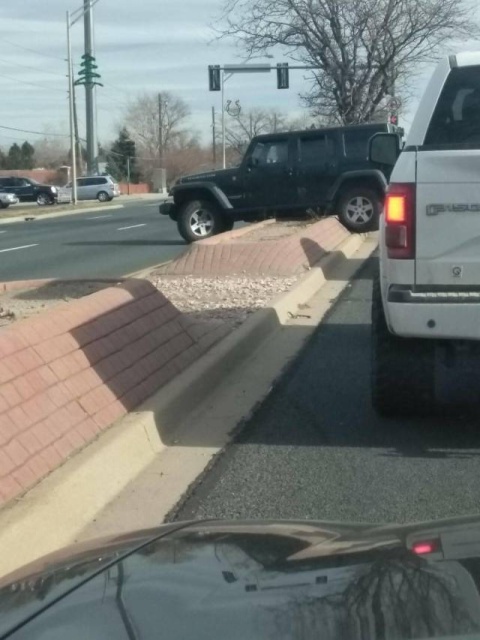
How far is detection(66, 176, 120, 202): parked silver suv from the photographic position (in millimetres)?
63219

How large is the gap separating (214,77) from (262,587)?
3671cm

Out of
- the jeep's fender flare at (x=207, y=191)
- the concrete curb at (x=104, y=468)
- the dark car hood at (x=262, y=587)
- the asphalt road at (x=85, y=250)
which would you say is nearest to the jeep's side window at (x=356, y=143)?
the jeep's fender flare at (x=207, y=191)

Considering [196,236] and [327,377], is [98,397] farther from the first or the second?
[196,236]

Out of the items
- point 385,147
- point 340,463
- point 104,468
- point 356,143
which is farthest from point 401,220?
point 356,143

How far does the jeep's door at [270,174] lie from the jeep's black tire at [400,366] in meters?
14.3

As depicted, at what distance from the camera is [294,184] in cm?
2083

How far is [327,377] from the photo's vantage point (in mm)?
8523

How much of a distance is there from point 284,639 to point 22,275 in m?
15.9

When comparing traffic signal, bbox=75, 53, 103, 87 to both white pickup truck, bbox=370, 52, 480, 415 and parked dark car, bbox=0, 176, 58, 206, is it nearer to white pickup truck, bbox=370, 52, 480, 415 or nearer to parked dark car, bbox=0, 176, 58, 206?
parked dark car, bbox=0, 176, 58, 206

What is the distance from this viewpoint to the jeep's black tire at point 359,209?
20422mm

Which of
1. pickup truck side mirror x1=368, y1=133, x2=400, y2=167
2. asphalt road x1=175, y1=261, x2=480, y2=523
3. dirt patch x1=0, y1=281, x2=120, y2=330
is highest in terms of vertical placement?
pickup truck side mirror x1=368, y1=133, x2=400, y2=167

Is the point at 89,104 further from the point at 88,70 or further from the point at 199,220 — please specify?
the point at 199,220

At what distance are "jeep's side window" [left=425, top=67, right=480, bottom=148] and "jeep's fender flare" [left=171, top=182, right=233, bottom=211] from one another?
14.7 metres

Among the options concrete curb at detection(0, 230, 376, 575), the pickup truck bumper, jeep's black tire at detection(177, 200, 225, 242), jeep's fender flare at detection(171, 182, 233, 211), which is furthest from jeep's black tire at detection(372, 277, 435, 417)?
the pickup truck bumper
